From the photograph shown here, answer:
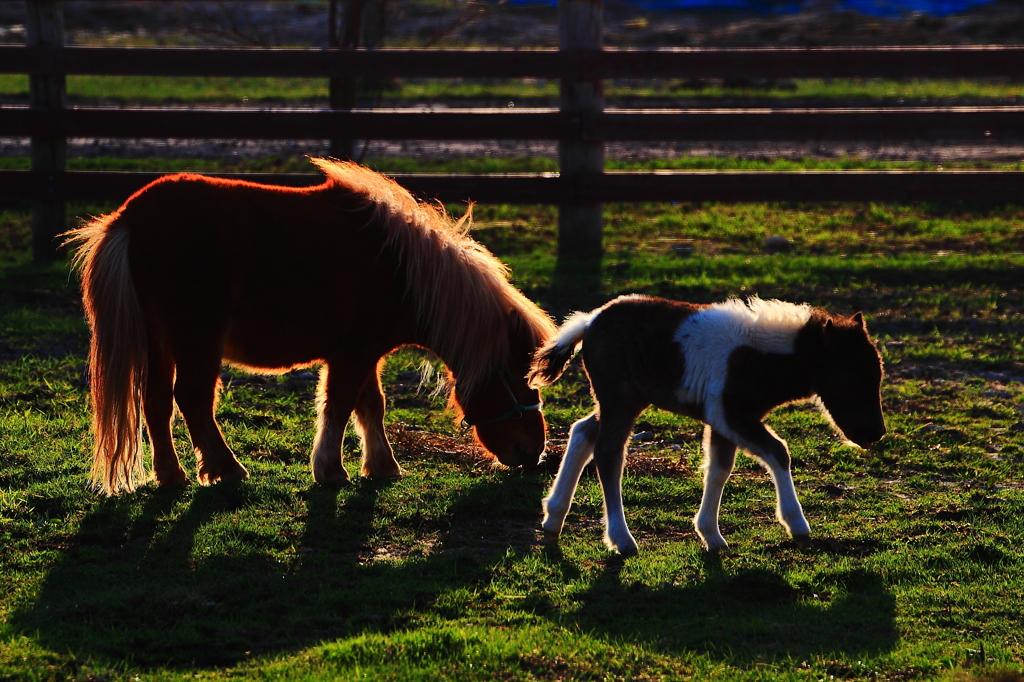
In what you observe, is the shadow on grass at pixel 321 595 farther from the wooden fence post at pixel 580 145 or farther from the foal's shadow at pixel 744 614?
the wooden fence post at pixel 580 145

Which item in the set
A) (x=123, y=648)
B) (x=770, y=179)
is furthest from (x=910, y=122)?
(x=123, y=648)

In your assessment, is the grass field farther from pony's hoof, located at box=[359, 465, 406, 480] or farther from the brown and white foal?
the brown and white foal

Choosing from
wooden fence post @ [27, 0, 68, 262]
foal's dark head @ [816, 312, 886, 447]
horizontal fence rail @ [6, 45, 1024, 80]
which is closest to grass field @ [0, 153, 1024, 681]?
foal's dark head @ [816, 312, 886, 447]

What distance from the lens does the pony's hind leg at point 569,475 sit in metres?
5.00

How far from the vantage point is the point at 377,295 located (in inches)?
223

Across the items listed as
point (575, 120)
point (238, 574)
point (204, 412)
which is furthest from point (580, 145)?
point (238, 574)

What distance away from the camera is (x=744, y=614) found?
414 cm

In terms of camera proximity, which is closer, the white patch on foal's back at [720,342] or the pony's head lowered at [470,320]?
the white patch on foal's back at [720,342]

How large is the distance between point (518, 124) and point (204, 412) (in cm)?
601

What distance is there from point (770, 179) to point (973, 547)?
255 inches

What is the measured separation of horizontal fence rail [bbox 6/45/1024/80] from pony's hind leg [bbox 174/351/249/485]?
19.2 feet

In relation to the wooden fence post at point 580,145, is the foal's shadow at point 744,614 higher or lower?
lower

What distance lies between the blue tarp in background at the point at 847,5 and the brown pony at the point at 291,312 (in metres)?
29.3

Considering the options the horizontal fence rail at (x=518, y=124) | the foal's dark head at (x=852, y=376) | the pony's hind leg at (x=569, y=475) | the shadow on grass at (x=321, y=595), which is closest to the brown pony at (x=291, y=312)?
the shadow on grass at (x=321, y=595)
